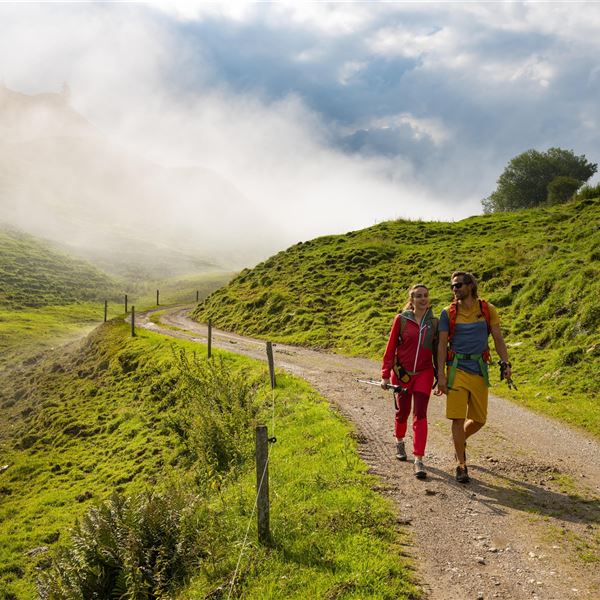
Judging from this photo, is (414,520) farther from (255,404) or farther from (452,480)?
(255,404)

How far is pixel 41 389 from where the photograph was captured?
31.5 meters

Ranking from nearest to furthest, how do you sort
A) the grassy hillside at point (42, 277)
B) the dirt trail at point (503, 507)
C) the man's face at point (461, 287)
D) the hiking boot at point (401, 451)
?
the dirt trail at point (503, 507), the man's face at point (461, 287), the hiking boot at point (401, 451), the grassy hillside at point (42, 277)

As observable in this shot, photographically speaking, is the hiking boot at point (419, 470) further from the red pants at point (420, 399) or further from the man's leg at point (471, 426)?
the man's leg at point (471, 426)

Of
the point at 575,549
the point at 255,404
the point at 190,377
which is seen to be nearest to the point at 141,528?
the point at 575,549

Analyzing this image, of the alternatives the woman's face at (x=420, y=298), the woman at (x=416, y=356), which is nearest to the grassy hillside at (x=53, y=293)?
the woman at (x=416, y=356)

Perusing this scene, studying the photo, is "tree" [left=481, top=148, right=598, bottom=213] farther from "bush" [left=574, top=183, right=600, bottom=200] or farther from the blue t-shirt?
the blue t-shirt

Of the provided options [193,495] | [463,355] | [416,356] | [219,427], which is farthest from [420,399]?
[219,427]

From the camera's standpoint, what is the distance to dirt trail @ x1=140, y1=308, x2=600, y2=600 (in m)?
5.30

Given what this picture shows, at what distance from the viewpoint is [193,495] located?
9211 millimetres

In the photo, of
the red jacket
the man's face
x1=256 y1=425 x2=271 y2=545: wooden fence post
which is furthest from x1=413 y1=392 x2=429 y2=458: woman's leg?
x1=256 y1=425 x2=271 y2=545: wooden fence post

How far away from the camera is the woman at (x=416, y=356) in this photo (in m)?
8.15

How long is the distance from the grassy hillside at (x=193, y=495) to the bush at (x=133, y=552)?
27mm

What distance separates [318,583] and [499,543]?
254 cm

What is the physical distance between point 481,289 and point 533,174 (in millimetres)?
55994
